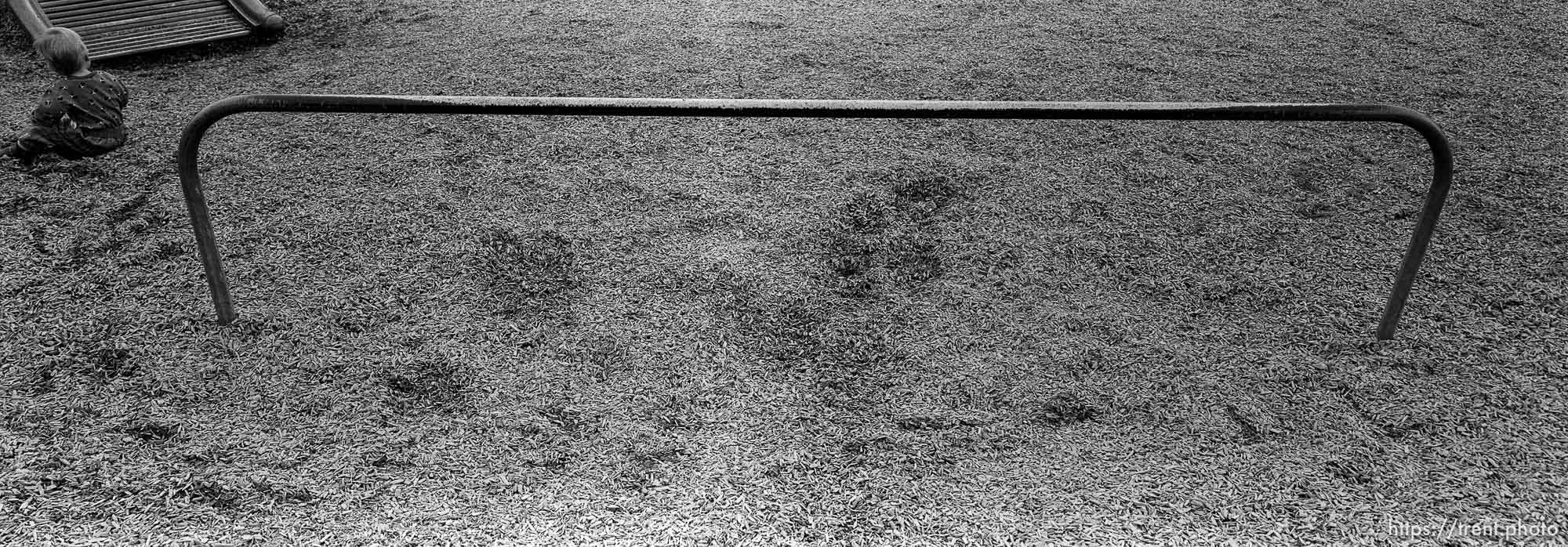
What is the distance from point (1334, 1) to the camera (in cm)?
258

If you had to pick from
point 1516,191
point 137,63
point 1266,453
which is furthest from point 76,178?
point 1516,191

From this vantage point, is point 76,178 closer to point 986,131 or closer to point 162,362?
point 162,362

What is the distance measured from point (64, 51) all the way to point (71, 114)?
11cm

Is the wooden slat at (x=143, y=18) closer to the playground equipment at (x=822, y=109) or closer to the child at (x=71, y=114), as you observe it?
the child at (x=71, y=114)

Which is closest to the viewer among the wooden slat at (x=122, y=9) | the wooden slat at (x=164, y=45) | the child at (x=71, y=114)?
the child at (x=71, y=114)

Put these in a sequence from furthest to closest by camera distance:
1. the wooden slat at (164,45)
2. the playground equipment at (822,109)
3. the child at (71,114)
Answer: the wooden slat at (164,45), the child at (71,114), the playground equipment at (822,109)

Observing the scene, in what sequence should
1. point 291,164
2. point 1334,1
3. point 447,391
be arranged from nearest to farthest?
point 447,391 < point 291,164 < point 1334,1

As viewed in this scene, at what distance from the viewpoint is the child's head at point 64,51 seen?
1646 mm

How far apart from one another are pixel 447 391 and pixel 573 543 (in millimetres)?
306

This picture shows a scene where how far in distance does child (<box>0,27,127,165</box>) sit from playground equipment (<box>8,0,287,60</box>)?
49 centimetres

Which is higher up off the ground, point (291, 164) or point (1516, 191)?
point (1516, 191)

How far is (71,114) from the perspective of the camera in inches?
64.6

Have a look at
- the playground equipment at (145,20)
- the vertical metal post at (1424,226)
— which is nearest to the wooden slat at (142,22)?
the playground equipment at (145,20)

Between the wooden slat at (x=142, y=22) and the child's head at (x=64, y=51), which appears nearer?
the child's head at (x=64, y=51)
